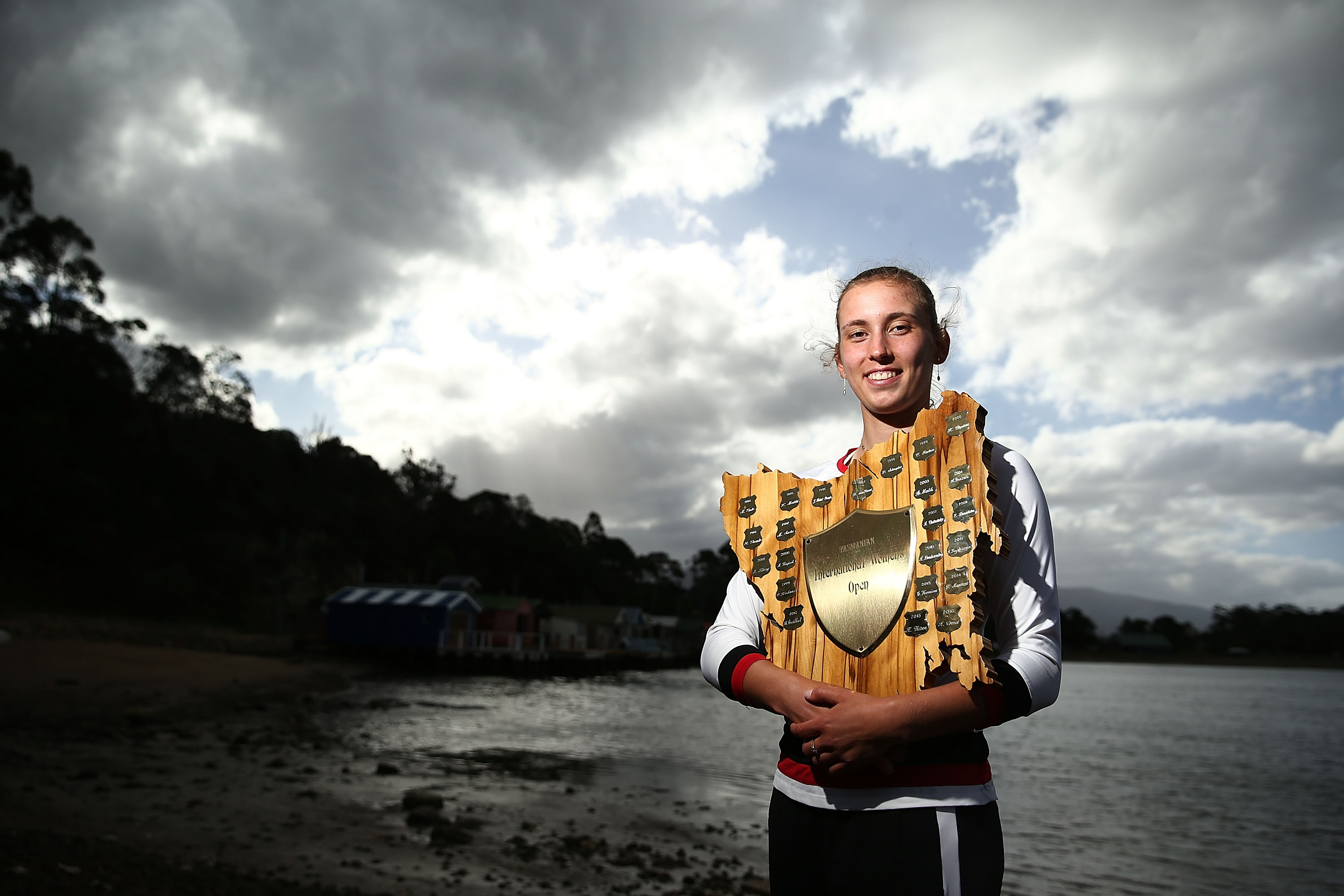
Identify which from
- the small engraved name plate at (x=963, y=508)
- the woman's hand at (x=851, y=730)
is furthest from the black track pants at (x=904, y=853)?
the small engraved name plate at (x=963, y=508)

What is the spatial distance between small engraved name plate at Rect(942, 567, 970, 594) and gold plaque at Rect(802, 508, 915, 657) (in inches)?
3.6

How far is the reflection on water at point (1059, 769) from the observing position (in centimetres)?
1289

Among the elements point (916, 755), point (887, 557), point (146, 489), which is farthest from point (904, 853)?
point (146, 489)

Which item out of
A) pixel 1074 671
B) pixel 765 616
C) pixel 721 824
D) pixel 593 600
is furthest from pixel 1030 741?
pixel 1074 671

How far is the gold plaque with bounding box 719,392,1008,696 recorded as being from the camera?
5.42 ft

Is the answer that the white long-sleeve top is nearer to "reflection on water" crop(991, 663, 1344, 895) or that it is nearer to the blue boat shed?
"reflection on water" crop(991, 663, 1344, 895)

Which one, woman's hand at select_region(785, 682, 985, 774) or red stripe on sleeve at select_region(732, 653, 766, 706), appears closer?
woman's hand at select_region(785, 682, 985, 774)

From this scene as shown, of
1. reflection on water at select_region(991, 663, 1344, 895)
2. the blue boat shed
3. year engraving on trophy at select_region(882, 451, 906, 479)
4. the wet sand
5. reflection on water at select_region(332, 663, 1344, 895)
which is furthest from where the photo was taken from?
the blue boat shed

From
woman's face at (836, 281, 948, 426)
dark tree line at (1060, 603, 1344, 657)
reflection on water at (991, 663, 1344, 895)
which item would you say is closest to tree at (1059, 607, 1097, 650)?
dark tree line at (1060, 603, 1344, 657)

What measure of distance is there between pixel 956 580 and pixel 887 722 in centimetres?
33

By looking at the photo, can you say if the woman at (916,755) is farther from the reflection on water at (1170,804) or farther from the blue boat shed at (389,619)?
the blue boat shed at (389,619)

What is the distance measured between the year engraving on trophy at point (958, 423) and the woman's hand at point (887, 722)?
0.54m

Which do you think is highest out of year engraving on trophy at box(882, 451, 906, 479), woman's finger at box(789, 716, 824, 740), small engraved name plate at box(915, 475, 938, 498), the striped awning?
year engraving on trophy at box(882, 451, 906, 479)

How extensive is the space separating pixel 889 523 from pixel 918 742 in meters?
0.50
